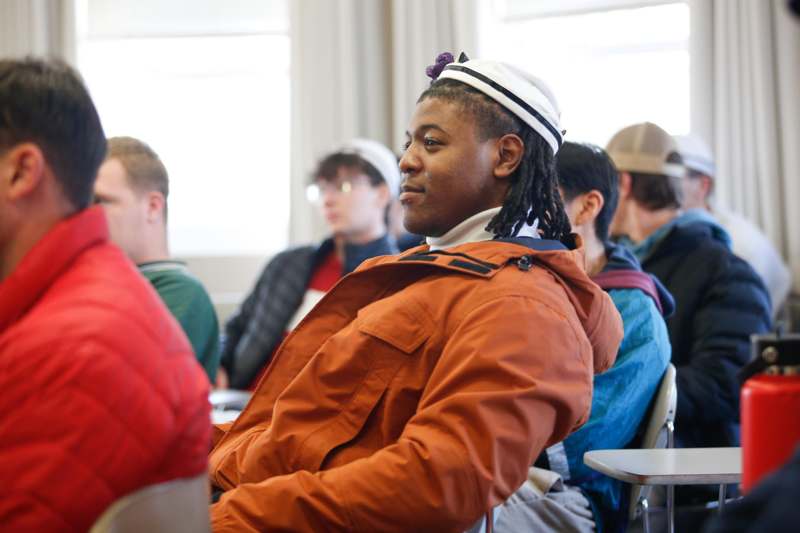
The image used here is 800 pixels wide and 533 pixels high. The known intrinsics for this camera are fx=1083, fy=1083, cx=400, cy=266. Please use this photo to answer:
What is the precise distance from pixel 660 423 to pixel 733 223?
7.21 feet

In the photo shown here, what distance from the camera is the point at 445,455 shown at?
1.46m

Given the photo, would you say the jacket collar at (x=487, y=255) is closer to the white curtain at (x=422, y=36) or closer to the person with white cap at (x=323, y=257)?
the person with white cap at (x=323, y=257)

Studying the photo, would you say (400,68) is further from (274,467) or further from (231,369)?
(274,467)

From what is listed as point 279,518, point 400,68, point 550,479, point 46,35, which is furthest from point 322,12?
point 279,518

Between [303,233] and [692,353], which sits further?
[303,233]

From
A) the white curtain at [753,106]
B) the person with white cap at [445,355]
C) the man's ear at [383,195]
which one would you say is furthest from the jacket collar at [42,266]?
the white curtain at [753,106]

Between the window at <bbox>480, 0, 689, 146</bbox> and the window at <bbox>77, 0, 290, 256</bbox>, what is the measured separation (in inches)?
45.5

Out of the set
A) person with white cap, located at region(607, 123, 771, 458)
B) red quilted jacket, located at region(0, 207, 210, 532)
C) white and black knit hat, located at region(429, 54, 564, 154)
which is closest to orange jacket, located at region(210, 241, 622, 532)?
white and black knit hat, located at region(429, 54, 564, 154)

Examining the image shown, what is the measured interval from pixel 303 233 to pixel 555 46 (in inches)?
58.3

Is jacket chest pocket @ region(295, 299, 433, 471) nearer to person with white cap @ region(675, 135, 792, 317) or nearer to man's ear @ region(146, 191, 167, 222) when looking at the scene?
man's ear @ region(146, 191, 167, 222)

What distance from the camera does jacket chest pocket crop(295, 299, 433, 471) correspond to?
163cm

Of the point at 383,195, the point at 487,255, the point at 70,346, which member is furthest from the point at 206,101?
the point at 70,346

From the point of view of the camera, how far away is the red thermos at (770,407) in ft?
3.56

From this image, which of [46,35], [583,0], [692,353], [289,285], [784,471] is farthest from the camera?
[46,35]
